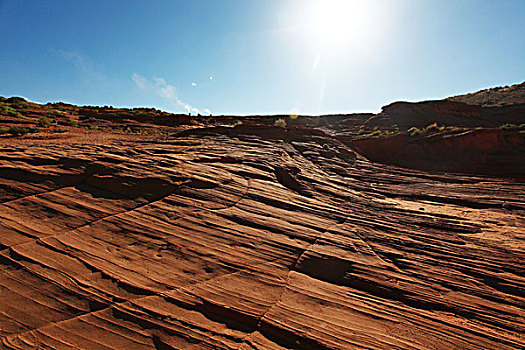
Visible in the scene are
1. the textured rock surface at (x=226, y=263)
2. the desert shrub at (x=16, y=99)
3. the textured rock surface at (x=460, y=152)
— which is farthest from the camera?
the desert shrub at (x=16, y=99)

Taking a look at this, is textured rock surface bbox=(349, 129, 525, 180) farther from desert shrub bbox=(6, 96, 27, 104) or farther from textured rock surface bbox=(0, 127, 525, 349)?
desert shrub bbox=(6, 96, 27, 104)

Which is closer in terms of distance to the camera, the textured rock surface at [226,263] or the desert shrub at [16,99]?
the textured rock surface at [226,263]

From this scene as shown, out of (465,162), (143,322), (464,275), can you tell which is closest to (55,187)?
(143,322)

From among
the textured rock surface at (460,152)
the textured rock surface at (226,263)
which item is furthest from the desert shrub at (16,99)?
the textured rock surface at (460,152)

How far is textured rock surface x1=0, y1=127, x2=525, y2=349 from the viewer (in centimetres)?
341

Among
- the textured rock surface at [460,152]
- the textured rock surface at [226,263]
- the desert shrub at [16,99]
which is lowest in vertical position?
the textured rock surface at [226,263]

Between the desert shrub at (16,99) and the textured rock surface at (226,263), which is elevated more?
the desert shrub at (16,99)

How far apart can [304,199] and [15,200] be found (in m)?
7.03

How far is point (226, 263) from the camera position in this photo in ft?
15.1

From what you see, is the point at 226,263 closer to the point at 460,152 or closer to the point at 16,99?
the point at 460,152

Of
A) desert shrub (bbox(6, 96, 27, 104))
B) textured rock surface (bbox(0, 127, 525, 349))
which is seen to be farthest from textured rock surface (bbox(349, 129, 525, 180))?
desert shrub (bbox(6, 96, 27, 104))

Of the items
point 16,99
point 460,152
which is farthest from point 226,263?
point 16,99

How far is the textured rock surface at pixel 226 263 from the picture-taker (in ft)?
11.2

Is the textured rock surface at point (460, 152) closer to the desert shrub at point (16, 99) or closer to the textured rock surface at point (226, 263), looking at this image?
the textured rock surface at point (226, 263)
